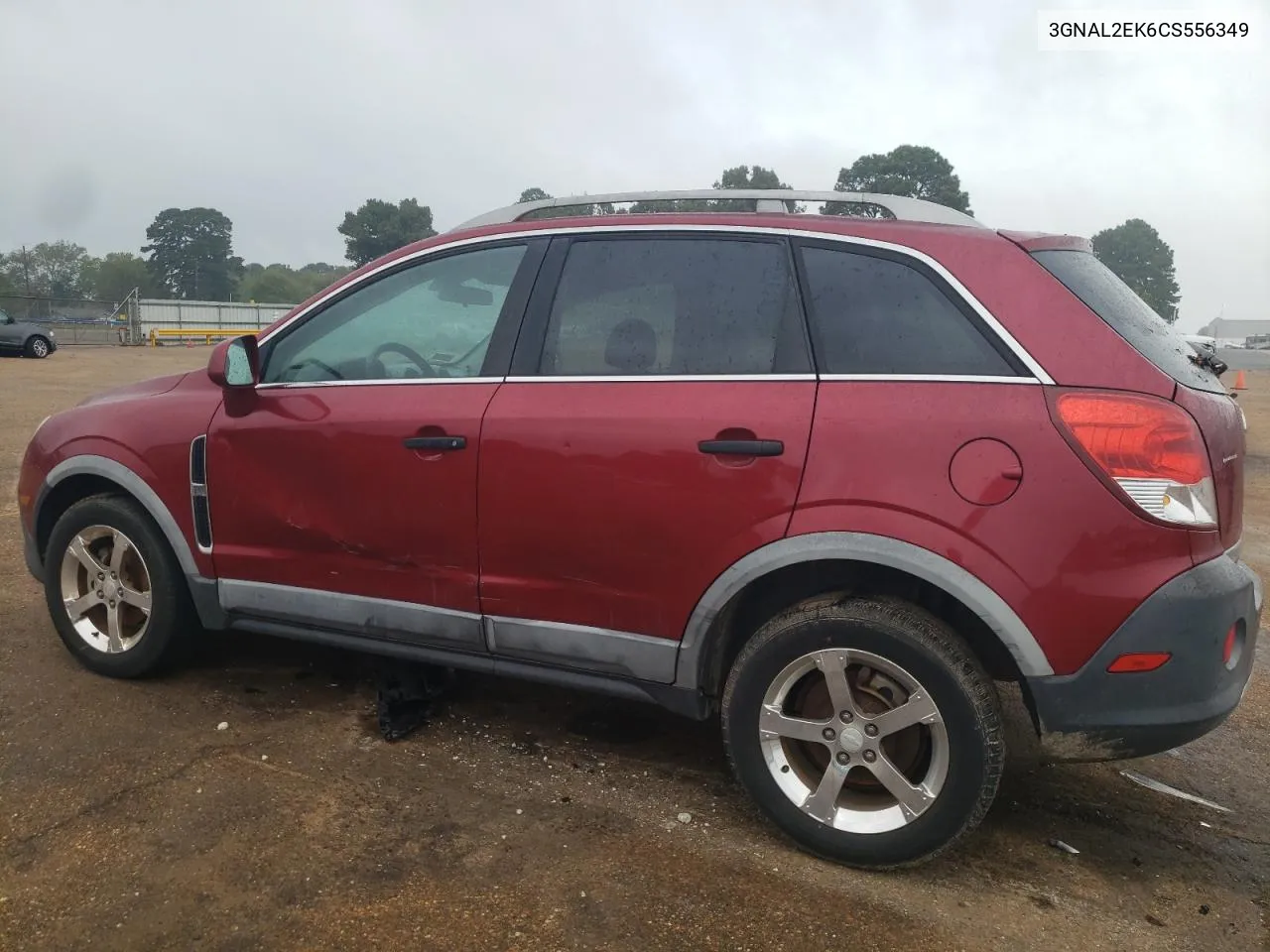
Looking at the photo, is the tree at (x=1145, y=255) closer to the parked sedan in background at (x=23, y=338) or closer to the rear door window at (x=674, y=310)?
the parked sedan in background at (x=23, y=338)

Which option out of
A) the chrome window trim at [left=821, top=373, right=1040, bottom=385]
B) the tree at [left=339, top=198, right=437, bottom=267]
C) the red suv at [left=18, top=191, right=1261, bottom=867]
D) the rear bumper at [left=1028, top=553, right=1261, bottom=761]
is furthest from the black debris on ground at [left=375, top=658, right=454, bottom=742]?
the tree at [left=339, top=198, right=437, bottom=267]

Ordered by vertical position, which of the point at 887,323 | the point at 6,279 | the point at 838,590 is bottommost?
the point at 838,590

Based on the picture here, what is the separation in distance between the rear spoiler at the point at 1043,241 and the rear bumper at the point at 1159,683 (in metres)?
0.96

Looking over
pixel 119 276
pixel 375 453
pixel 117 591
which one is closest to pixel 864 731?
pixel 375 453

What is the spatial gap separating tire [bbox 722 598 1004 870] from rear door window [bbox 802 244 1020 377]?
664 mm

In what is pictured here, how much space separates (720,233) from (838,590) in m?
→ 1.15

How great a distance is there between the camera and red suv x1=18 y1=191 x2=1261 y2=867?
95.7 inches

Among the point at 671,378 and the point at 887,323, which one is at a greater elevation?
the point at 887,323

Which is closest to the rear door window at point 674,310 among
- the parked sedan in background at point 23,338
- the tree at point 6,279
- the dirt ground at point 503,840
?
the dirt ground at point 503,840

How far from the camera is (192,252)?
8750cm

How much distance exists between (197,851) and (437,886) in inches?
27.7

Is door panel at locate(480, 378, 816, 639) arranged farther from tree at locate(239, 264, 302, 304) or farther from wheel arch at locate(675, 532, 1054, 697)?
tree at locate(239, 264, 302, 304)

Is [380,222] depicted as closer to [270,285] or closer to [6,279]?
[270,285]

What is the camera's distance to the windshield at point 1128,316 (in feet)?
8.34
